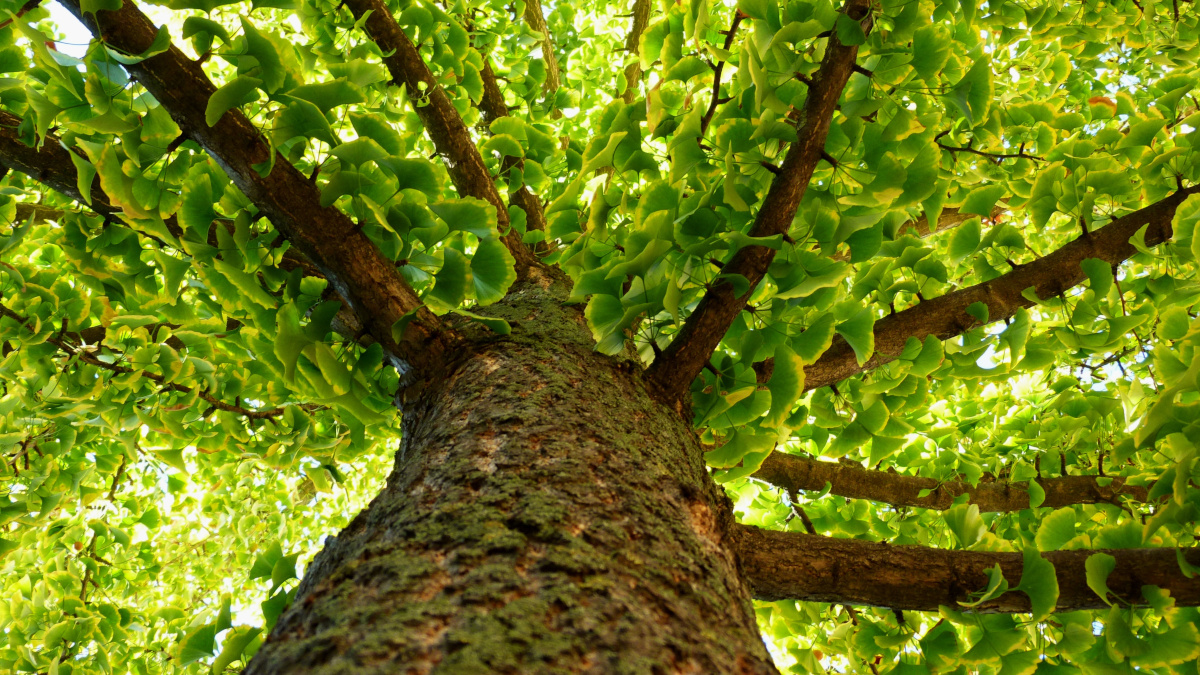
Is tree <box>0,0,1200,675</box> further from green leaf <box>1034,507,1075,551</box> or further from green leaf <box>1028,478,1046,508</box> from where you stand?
green leaf <box>1028,478,1046,508</box>

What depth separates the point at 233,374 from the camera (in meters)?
1.87

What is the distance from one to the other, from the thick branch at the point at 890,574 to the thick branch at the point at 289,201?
0.61 meters

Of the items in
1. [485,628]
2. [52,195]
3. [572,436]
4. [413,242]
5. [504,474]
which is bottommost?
[485,628]

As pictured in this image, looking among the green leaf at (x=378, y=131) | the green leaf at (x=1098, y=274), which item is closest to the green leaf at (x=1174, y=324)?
the green leaf at (x=1098, y=274)

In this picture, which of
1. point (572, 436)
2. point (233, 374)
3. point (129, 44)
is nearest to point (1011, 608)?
point (572, 436)

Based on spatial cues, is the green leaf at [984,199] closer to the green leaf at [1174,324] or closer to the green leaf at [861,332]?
the green leaf at [1174,324]

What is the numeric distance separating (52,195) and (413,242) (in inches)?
81.6

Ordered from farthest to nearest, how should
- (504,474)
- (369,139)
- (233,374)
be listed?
(233,374) → (369,139) → (504,474)

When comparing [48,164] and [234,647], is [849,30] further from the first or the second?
[48,164]

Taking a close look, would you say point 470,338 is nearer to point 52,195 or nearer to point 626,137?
point 626,137

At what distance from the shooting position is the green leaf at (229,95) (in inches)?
33.1

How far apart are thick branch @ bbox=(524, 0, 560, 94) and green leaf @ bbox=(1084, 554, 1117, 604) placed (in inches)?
94.2

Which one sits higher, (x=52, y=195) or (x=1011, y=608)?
(x=52, y=195)

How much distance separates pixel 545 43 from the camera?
2826 mm
